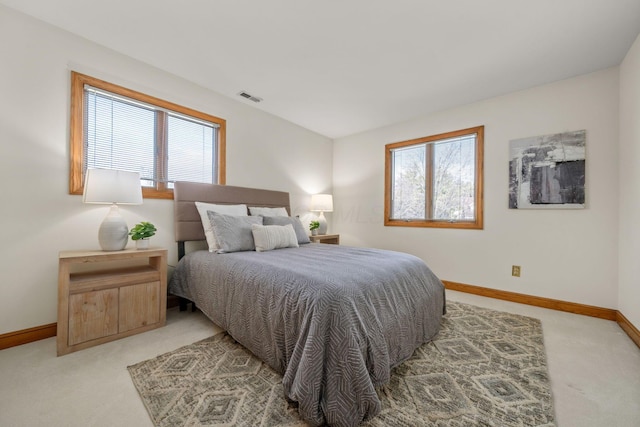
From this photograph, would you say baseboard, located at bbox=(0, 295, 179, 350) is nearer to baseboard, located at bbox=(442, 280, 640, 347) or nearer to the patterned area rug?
the patterned area rug

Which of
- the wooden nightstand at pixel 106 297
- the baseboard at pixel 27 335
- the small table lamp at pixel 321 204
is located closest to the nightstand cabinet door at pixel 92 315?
the wooden nightstand at pixel 106 297

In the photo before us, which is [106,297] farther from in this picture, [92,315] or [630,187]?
[630,187]

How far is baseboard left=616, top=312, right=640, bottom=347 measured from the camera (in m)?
1.94

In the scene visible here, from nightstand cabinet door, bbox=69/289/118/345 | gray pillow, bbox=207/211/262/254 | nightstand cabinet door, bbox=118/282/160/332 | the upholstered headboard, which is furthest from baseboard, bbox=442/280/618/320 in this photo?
nightstand cabinet door, bbox=69/289/118/345

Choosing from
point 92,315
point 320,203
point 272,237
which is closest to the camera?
point 92,315

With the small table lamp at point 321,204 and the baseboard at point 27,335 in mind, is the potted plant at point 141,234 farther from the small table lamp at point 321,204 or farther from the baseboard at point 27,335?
the small table lamp at point 321,204

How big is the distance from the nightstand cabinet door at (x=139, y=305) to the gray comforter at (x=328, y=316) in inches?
12.4

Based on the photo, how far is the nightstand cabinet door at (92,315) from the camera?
5.71 ft

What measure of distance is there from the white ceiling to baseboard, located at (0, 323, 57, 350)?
2.38m

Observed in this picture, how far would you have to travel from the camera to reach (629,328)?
207 cm

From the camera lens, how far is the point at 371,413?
115cm

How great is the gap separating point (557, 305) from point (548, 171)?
56.0 inches

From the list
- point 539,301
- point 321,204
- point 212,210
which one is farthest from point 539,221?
point 212,210

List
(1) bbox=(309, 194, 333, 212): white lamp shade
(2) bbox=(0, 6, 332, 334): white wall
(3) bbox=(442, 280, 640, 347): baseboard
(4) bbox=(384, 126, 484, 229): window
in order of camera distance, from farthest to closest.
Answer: (1) bbox=(309, 194, 333, 212): white lamp shade → (4) bbox=(384, 126, 484, 229): window → (3) bbox=(442, 280, 640, 347): baseboard → (2) bbox=(0, 6, 332, 334): white wall
